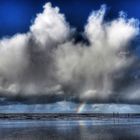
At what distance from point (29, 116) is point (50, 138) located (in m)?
105

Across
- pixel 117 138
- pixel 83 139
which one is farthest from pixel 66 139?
pixel 117 138

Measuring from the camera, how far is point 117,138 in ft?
110

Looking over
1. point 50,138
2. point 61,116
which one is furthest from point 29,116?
point 50,138

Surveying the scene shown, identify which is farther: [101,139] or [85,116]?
[85,116]

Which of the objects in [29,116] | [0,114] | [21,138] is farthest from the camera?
[29,116]

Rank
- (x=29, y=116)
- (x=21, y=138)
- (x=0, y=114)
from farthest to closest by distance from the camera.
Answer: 1. (x=29, y=116)
2. (x=0, y=114)
3. (x=21, y=138)

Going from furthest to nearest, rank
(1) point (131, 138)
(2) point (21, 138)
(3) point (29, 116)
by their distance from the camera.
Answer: (3) point (29, 116)
(2) point (21, 138)
(1) point (131, 138)

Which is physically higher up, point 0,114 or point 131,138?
point 0,114

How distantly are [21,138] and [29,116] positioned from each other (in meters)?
106

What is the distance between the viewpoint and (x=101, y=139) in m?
33.0

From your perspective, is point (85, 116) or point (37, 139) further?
point (85, 116)

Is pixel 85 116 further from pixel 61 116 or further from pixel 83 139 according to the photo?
pixel 83 139

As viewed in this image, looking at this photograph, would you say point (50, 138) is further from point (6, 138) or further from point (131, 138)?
point (131, 138)

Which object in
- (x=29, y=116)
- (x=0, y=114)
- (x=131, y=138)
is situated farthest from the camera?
(x=29, y=116)
